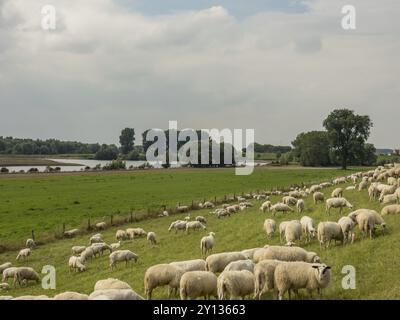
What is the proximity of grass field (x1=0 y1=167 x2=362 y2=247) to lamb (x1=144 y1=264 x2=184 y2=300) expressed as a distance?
2077cm

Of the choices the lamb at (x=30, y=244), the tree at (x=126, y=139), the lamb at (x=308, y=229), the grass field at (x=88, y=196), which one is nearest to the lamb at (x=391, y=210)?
the lamb at (x=308, y=229)

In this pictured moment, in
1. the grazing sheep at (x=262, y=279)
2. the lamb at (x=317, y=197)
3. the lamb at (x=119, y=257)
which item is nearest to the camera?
the grazing sheep at (x=262, y=279)

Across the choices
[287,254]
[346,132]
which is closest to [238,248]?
[287,254]

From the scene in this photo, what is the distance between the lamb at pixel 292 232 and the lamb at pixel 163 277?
7.15 metres

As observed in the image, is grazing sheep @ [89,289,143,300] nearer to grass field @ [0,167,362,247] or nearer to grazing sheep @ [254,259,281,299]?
A: grazing sheep @ [254,259,281,299]

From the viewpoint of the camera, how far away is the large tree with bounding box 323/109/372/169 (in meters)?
98.6

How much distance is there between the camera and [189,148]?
12862cm

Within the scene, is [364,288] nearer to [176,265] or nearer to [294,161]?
[176,265]

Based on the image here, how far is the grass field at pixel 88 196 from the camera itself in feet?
134

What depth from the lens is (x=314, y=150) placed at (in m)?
117

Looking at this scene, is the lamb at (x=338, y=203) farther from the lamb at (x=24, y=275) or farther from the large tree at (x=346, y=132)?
the large tree at (x=346, y=132)

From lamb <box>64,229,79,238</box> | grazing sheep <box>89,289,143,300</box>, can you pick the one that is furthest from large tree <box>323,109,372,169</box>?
grazing sheep <box>89,289,143,300</box>
